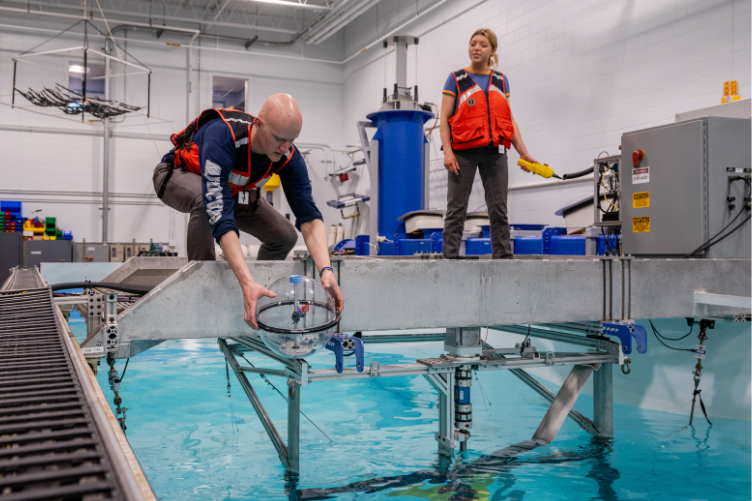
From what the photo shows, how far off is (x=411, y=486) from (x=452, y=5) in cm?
923

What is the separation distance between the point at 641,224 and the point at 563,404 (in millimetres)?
1219

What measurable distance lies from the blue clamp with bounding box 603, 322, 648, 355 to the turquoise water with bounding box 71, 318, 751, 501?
755mm

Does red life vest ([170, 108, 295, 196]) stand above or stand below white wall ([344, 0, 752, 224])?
below

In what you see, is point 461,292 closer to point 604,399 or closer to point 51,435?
point 604,399

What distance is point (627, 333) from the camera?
2.98m

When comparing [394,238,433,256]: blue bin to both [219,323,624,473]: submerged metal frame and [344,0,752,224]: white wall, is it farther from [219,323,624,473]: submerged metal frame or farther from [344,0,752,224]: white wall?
[219,323,624,473]: submerged metal frame

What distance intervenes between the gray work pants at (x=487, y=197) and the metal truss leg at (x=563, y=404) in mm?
806

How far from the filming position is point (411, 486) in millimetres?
3113

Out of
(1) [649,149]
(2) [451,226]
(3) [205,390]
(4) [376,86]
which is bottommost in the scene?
(3) [205,390]

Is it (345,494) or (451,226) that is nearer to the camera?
(345,494)

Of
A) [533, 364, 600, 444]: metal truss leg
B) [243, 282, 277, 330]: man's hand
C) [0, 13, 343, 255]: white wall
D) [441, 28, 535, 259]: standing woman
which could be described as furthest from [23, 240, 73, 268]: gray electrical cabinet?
[243, 282, 277, 330]: man's hand

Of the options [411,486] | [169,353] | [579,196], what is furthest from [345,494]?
[579,196]

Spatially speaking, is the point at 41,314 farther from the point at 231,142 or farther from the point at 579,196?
the point at 579,196

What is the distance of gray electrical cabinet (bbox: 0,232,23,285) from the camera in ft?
37.0
